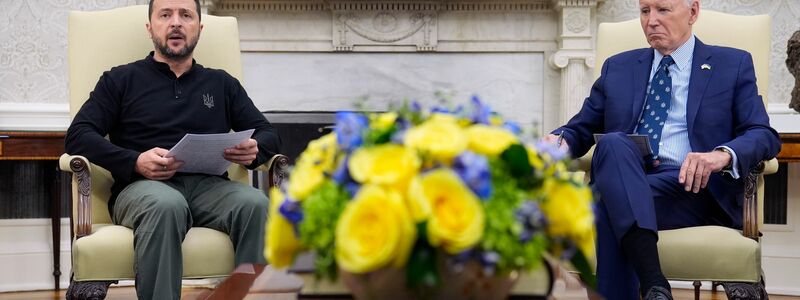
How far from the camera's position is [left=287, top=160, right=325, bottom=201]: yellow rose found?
3.33ft

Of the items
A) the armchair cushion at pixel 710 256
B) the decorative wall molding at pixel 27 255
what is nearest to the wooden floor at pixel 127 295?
the decorative wall molding at pixel 27 255

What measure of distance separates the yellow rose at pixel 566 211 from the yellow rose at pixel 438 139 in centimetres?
13

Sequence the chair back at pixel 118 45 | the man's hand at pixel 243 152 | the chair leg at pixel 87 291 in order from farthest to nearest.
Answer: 1. the chair back at pixel 118 45
2. the man's hand at pixel 243 152
3. the chair leg at pixel 87 291

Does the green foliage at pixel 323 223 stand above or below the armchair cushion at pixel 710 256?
above

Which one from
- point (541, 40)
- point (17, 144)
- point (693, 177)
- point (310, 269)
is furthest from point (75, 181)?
point (541, 40)

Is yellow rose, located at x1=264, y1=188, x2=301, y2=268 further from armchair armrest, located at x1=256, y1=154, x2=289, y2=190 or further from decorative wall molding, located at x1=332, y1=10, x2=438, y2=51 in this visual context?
decorative wall molding, located at x1=332, y1=10, x2=438, y2=51

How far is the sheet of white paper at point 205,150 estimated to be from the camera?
2258mm

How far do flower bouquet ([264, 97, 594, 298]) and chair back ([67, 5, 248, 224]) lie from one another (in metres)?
1.76

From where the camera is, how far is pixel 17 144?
10.9 ft

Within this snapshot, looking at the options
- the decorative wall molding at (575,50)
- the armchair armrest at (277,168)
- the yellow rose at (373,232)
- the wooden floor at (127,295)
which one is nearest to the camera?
the yellow rose at (373,232)

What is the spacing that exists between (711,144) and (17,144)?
244cm

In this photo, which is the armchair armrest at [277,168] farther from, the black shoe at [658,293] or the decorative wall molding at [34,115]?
the decorative wall molding at [34,115]

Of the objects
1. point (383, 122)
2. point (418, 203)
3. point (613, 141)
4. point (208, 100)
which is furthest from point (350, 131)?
point (208, 100)

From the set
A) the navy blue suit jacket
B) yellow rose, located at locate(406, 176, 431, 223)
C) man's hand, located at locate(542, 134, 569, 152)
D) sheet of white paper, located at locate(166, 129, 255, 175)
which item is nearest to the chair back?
sheet of white paper, located at locate(166, 129, 255, 175)
